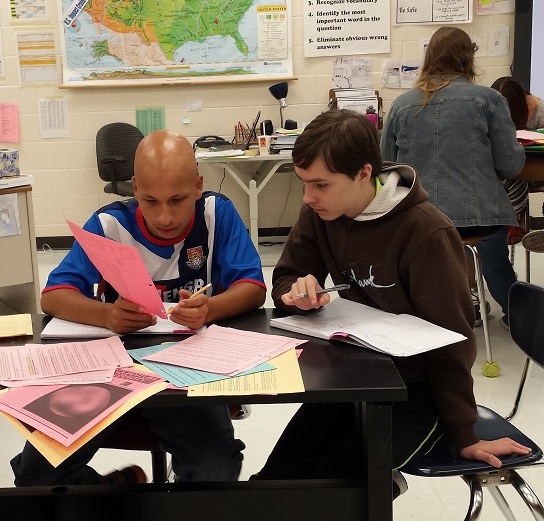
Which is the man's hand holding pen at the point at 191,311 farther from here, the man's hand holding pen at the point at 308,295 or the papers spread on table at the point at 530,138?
the papers spread on table at the point at 530,138

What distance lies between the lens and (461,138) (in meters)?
3.06

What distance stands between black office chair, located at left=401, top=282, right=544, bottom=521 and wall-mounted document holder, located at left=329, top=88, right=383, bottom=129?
3657 mm

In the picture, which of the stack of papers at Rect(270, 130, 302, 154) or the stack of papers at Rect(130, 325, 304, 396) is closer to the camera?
the stack of papers at Rect(130, 325, 304, 396)

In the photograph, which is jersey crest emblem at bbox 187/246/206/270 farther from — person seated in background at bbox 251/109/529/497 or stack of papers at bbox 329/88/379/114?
stack of papers at bbox 329/88/379/114

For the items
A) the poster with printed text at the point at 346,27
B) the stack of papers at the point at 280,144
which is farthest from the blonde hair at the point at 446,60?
the poster with printed text at the point at 346,27

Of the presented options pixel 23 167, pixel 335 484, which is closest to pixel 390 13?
pixel 23 167

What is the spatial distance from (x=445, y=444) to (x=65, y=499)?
0.70m

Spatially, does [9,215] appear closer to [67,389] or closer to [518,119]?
[67,389]

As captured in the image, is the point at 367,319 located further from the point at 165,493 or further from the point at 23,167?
the point at 23,167

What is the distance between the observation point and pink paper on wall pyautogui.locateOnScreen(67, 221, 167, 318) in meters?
1.31

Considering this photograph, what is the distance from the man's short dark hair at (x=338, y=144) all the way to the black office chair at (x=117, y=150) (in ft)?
12.2

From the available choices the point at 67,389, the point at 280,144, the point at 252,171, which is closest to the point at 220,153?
the point at 280,144

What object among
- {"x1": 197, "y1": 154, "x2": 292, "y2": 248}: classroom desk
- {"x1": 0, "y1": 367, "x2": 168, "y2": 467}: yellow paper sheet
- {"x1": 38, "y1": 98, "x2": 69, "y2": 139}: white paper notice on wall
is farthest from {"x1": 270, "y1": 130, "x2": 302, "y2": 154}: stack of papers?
{"x1": 0, "y1": 367, "x2": 168, "y2": 467}: yellow paper sheet

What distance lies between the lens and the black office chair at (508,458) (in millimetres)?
1413
